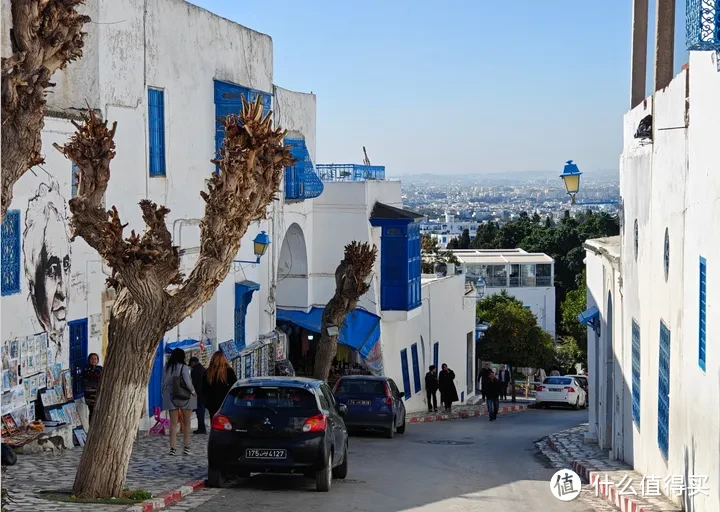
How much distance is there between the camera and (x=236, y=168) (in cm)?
1319

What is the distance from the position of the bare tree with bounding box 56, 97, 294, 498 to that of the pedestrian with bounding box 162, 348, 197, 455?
162 inches

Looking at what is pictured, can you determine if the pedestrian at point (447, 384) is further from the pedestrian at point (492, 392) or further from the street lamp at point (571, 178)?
the street lamp at point (571, 178)

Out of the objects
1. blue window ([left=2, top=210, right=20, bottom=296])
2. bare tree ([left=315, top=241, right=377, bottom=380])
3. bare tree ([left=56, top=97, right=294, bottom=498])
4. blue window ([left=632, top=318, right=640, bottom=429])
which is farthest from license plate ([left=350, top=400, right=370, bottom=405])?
bare tree ([left=56, top=97, right=294, bottom=498])

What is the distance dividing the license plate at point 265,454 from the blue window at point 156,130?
9116 mm

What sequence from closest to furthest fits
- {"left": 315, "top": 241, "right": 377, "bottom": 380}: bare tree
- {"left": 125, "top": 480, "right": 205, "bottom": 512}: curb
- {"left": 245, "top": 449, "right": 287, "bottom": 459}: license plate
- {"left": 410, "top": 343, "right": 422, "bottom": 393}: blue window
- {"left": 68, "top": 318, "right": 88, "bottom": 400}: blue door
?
{"left": 125, "top": 480, "right": 205, "bottom": 512}: curb, {"left": 245, "top": 449, "right": 287, "bottom": 459}: license plate, {"left": 68, "top": 318, "right": 88, "bottom": 400}: blue door, {"left": 315, "top": 241, "right": 377, "bottom": 380}: bare tree, {"left": 410, "top": 343, "right": 422, "bottom": 393}: blue window

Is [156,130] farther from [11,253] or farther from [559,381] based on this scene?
[559,381]

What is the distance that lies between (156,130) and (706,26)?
14.5 metres

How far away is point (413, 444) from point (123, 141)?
28.4 feet

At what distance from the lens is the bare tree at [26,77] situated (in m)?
11.6

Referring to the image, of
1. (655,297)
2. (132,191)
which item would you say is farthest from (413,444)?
(655,297)

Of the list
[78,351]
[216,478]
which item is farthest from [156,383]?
[216,478]

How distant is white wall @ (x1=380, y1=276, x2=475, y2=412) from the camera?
37062 millimetres

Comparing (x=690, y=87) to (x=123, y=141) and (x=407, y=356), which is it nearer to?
(x=123, y=141)

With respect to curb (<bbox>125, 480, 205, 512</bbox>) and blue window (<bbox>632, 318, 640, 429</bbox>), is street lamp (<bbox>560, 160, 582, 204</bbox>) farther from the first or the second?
curb (<bbox>125, 480, 205, 512</bbox>)
